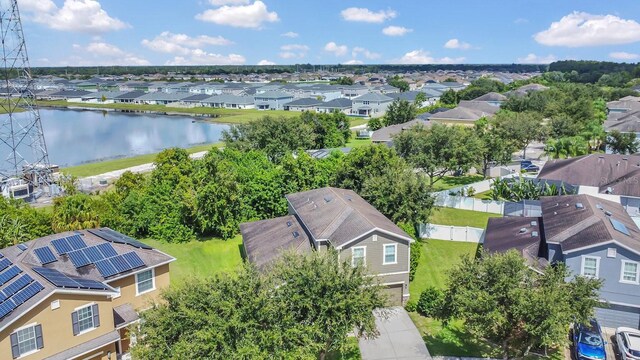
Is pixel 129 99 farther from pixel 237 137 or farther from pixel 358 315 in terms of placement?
pixel 358 315

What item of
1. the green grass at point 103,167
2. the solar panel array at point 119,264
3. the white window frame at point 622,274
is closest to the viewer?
the solar panel array at point 119,264

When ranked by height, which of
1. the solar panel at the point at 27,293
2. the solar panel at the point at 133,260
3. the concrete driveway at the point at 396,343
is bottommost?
the concrete driveway at the point at 396,343

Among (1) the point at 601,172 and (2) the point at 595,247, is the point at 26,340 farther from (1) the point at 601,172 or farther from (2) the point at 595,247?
(1) the point at 601,172

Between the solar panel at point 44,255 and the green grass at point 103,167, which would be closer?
the solar panel at point 44,255

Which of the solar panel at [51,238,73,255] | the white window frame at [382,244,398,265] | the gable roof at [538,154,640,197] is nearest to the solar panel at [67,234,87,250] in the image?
the solar panel at [51,238,73,255]

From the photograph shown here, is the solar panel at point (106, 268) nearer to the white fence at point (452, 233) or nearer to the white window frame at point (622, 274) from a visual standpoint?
the white fence at point (452, 233)

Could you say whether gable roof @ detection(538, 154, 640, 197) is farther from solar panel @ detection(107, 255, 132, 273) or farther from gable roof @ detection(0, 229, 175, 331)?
solar panel @ detection(107, 255, 132, 273)

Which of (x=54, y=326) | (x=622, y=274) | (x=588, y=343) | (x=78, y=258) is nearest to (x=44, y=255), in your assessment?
(x=78, y=258)

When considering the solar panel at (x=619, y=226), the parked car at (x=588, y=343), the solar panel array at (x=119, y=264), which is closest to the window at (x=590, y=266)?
the parked car at (x=588, y=343)
